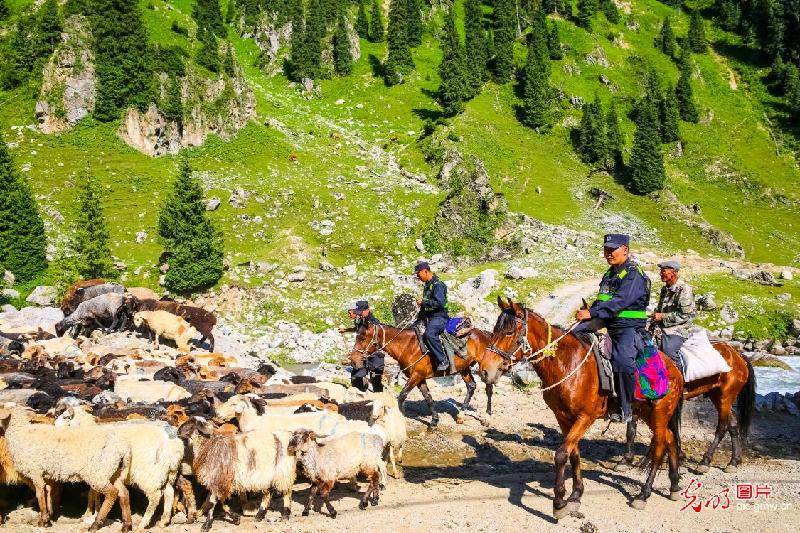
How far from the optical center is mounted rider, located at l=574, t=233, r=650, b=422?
867 cm

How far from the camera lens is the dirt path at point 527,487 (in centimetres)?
853

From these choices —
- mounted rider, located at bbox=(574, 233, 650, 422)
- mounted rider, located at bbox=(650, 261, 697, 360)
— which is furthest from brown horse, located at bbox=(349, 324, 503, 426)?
mounted rider, located at bbox=(574, 233, 650, 422)

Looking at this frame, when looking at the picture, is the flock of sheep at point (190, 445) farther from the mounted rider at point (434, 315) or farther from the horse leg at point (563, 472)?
the horse leg at point (563, 472)

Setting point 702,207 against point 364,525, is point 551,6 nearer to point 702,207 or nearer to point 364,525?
point 702,207

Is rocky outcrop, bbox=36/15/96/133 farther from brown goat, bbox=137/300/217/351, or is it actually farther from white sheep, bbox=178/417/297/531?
white sheep, bbox=178/417/297/531

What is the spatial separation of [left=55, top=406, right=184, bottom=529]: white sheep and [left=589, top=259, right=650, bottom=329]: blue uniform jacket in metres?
7.41

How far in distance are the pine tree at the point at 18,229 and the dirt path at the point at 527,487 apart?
28920mm

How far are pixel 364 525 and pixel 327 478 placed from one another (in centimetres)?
109

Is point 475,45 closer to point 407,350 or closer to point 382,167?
point 382,167

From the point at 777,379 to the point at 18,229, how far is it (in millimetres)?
42703

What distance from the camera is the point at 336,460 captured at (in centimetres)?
933

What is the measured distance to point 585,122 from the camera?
218 feet

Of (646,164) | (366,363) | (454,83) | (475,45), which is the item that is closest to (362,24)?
(475,45)

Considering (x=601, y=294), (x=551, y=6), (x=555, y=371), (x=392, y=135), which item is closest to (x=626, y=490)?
(x=555, y=371)
